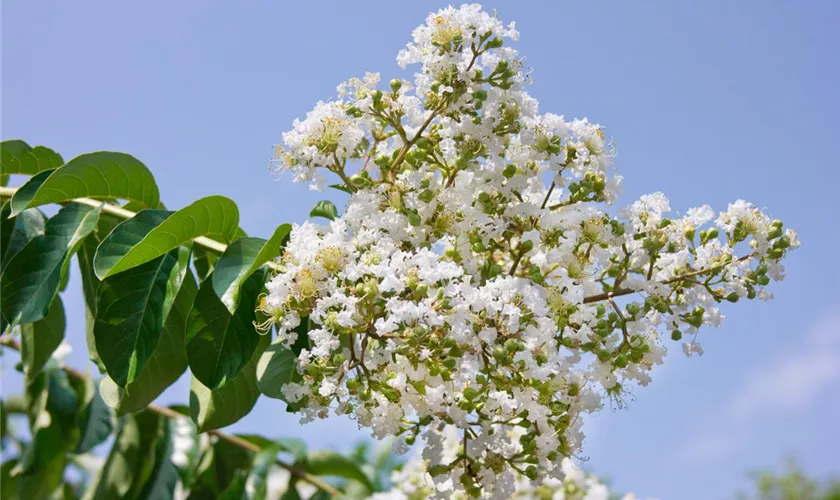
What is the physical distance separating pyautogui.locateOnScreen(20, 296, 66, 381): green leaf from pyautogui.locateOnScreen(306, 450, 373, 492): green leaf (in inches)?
38.8

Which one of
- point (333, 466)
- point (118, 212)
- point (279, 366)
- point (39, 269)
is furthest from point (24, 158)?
point (333, 466)

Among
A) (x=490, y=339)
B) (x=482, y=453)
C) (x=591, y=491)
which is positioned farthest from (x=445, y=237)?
(x=591, y=491)

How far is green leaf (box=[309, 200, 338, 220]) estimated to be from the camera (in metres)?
1.70

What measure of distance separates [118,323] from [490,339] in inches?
29.1

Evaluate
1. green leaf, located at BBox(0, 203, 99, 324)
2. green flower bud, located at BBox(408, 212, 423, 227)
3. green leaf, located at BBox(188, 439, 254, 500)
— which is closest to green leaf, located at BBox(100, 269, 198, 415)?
green leaf, located at BBox(0, 203, 99, 324)

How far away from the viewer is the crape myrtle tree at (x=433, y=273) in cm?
146

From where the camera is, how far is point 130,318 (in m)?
1.65

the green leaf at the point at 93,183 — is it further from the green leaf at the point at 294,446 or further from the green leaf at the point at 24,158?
the green leaf at the point at 294,446

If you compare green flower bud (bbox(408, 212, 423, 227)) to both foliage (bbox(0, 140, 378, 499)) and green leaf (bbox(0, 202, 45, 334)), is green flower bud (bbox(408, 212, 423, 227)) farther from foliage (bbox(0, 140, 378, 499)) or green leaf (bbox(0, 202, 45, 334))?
green leaf (bbox(0, 202, 45, 334))

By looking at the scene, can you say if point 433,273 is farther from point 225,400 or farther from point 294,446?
point 294,446

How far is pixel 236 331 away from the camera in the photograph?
159 cm

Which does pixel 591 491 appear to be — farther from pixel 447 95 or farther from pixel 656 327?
pixel 447 95

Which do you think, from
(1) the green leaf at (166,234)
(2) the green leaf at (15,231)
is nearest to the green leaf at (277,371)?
(1) the green leaf at (166,234)

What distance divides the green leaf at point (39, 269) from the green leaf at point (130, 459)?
129 cm
